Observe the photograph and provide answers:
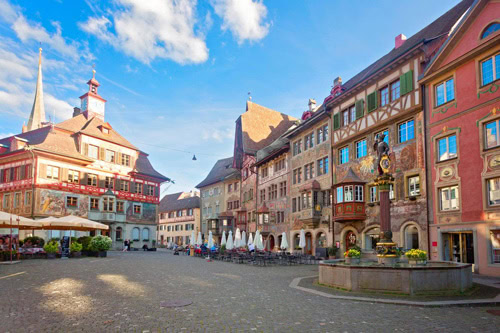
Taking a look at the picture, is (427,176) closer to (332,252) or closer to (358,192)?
(358,192)

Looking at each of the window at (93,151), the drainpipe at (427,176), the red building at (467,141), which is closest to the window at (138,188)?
the window at (93,151)

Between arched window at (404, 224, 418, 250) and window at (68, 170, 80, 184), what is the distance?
34157mm

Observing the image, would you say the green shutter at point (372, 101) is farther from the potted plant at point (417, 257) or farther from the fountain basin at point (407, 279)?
the fountain basin at point (407, 279)

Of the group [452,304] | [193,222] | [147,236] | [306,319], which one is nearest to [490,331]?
[452,304]

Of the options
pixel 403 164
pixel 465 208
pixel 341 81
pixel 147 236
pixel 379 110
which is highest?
pixel 341 81

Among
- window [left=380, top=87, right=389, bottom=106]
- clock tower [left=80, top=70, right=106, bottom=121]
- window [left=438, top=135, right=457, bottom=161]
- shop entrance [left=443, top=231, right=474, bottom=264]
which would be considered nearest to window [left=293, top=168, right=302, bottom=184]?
window [left=380, top=87, right=389, bottom=106]

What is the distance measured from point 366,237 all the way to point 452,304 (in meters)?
15.3

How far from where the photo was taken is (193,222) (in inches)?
2724

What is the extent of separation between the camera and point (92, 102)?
2031 inches

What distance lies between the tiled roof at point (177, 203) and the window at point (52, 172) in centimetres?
3084

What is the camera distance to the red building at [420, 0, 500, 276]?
16859 millimetres

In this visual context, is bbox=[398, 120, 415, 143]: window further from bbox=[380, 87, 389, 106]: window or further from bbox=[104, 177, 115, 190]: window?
bbox=[104, 177, 115, 190]: window

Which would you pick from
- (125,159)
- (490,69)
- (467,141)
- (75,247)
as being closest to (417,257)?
(467,141)

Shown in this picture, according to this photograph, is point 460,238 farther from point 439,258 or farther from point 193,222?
point 193,222
